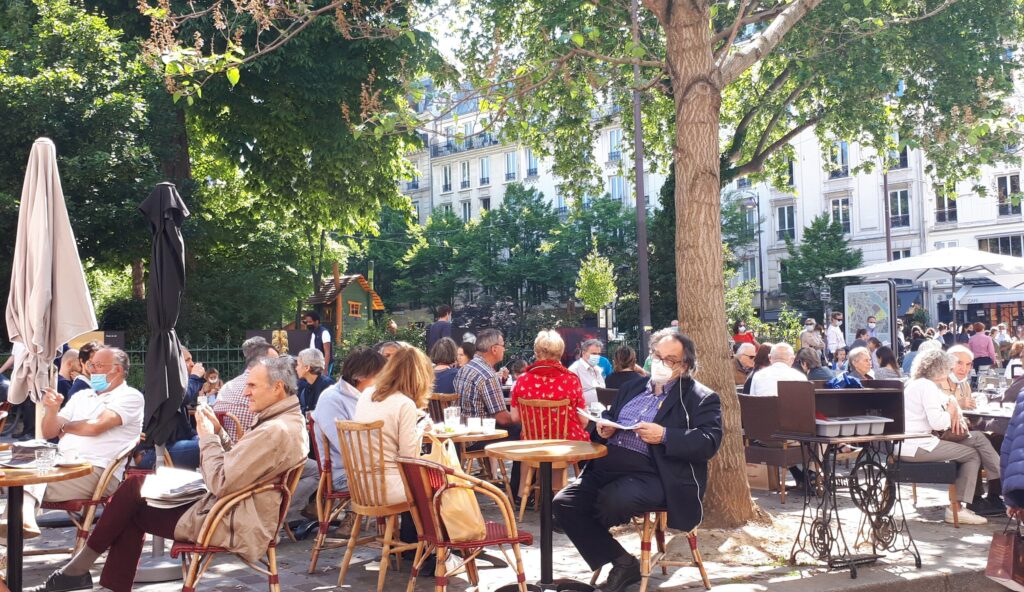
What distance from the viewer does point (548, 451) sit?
5734mm

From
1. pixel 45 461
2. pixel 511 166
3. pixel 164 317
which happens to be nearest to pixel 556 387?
pixel 164 317

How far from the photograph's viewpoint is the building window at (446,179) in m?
74.4

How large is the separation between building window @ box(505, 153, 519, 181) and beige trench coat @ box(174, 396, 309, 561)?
64742 mm

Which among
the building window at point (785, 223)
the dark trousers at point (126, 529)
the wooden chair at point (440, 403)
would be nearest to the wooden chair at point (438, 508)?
the dark trousers at point (126, 529)

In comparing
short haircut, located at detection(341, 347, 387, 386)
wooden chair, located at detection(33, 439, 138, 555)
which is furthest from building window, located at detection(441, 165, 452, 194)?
wooden chair, located at detection(33, 439, 138, 555)

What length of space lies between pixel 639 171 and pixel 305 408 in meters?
13.4

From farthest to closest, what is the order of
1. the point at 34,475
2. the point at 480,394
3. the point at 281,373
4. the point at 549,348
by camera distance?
the point at 480,394, the point at 549,348, the point at 281,373, the point at 34,475

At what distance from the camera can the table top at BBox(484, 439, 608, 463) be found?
18.2 feet

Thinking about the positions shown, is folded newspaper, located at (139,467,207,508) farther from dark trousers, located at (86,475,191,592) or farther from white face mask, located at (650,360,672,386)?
white face mask, located at (650,360,672,386)

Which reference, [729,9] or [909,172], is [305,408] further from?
[909,172]

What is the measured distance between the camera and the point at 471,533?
530 cm

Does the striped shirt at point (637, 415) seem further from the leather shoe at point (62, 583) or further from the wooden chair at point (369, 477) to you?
the leather shoe at point (62, 583)

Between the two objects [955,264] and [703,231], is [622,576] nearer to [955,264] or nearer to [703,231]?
[703,231]

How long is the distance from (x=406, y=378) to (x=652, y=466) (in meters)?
1.59
